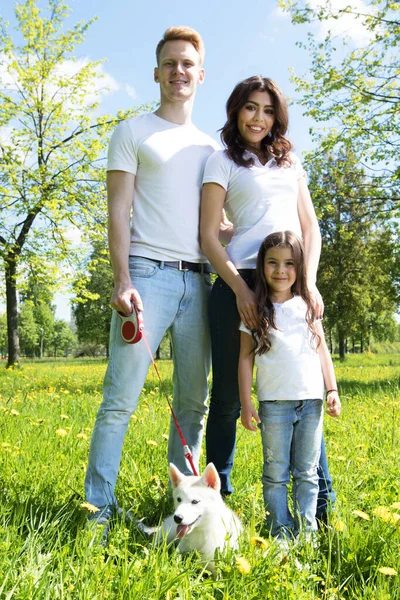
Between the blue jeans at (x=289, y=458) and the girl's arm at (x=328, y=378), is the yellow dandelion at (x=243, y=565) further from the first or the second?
the girl's arm at (x=328, y=378)

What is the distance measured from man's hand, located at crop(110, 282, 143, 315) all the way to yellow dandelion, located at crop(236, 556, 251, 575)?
1.32m

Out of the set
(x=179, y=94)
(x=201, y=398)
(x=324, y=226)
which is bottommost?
(x=201, y=398)

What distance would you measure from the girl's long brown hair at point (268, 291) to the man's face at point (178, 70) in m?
1.07

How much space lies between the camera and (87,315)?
139 feet

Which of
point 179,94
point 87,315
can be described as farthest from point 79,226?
point 87,315

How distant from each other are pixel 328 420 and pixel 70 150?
47.4 ft

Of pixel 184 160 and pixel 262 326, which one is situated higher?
pixel 184 160

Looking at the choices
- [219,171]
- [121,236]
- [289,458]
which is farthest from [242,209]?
[289,458]

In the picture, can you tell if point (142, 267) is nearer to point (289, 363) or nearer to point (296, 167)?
point (289, 363)

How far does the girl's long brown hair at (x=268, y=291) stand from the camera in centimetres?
281

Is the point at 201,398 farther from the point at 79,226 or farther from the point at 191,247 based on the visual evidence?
the point at 79,226

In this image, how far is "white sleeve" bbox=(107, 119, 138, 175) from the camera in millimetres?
3006

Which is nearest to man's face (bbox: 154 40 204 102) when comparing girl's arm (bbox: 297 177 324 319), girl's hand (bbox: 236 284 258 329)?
girl's arm (bbox: 297 177 324 319)

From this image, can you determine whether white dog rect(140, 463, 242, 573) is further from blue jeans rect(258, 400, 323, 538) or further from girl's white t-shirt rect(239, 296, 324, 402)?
girl's white t-shirt rect(239, 296, 324, 402)
